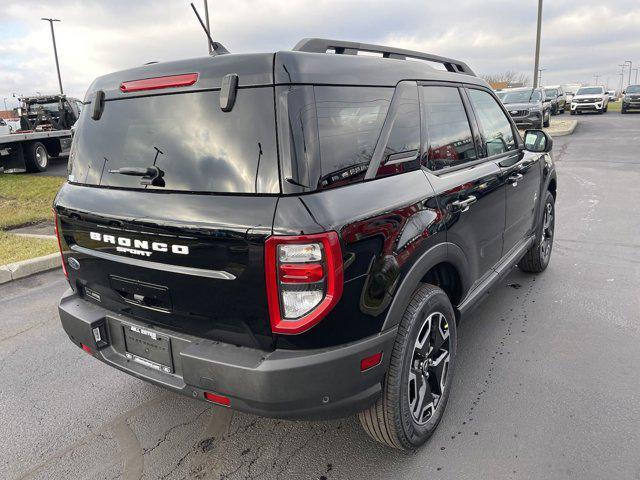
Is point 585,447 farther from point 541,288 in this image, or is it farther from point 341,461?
point 541,288

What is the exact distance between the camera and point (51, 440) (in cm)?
271

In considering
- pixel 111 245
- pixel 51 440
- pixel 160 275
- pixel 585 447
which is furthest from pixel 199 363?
pixel 585 447

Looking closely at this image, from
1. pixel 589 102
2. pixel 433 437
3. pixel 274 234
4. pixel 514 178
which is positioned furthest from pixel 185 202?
pixel 589 102

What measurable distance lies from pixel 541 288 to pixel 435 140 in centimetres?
249

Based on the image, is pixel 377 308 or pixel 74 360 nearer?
pixel 377 308

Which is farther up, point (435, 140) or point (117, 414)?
point (435, 140)

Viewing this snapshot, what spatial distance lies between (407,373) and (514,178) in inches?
78.1

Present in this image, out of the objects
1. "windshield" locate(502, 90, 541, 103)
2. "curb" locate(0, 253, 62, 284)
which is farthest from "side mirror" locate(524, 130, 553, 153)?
"windshield" locate(502, 90, 541, 103)

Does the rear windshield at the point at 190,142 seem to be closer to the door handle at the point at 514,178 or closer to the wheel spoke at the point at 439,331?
the wheel spoke at the point at 439,331

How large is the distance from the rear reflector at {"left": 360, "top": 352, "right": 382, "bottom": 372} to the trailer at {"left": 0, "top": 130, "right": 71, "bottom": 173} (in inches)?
519

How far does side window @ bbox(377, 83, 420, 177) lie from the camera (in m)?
2.37

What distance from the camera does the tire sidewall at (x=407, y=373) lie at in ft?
7.54

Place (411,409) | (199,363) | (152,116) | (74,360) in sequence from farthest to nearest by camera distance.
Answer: (74,360), (411,409), (152,116), (199,363)

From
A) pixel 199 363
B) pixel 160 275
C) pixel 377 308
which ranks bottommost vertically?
pixel 199 363
